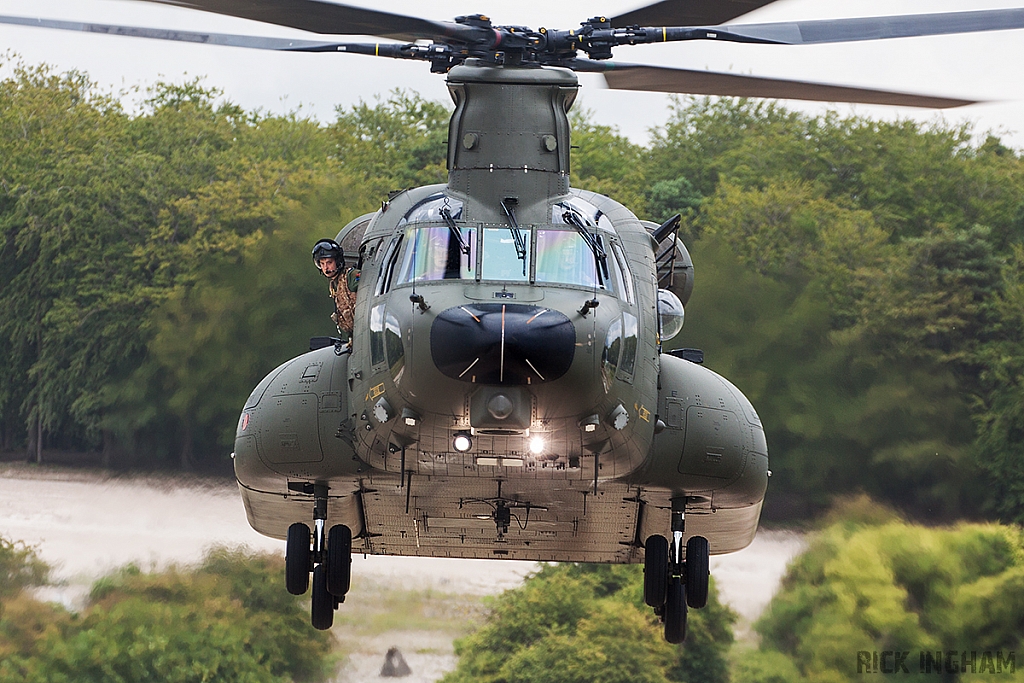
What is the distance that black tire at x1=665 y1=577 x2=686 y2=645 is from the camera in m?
12.2

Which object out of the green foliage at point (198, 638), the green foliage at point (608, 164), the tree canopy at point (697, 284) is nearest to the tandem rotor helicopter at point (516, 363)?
the green foliage at point (198, 638)

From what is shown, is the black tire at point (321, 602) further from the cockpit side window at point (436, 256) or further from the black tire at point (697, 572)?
the cockpit side window at point (436, 256)

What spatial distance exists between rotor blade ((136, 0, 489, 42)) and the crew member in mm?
1841

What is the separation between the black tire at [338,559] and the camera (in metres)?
12.1

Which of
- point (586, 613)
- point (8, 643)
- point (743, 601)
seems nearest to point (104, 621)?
point (8, 643)

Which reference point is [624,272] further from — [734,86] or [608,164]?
[608,164]

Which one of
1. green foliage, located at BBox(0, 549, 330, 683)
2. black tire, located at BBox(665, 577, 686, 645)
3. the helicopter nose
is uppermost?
the helicopter nose

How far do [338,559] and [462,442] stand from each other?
283 cm

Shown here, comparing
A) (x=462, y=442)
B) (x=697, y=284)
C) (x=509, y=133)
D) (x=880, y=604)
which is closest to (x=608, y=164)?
(x=697, y=284)

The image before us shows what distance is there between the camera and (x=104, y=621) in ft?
57.1

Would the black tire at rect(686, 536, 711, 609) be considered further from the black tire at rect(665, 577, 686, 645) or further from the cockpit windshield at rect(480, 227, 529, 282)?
the cockpit windshield at rect(480, 227, 529, 282)

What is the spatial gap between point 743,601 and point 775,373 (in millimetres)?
2734

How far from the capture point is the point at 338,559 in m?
12.1

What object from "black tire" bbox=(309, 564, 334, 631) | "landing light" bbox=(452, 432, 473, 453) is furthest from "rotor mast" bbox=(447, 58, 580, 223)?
"black tire" bbox=(309, 564, 334, 631)
